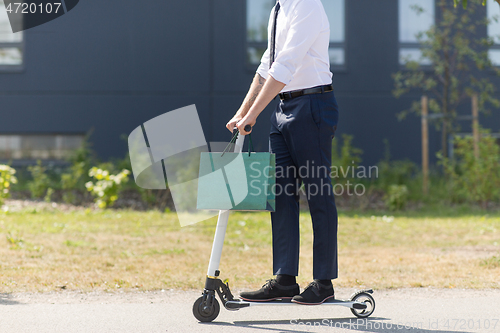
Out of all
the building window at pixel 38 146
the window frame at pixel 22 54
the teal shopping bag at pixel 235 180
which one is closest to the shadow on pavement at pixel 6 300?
the teal shopping bag at pixel 235 180

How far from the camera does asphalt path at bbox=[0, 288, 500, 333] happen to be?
2.74 metres

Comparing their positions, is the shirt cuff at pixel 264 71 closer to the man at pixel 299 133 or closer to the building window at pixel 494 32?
the man at pixel 299 133

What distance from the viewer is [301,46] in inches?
107

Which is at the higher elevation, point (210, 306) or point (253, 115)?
point (253, 115)

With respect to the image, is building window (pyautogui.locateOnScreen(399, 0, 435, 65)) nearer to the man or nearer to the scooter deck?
the man

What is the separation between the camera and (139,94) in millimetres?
10883

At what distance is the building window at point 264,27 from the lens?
10922 mm

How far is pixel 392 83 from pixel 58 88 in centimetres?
712

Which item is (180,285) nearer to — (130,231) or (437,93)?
(130,231)

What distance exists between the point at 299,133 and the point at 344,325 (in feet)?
3.53

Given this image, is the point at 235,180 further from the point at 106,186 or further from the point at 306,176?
the point at 106,186

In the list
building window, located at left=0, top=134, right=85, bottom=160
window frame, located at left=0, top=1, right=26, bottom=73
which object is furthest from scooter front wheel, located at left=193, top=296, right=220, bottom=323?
window frame, located at left=0, top=1, right=26, bottom=73

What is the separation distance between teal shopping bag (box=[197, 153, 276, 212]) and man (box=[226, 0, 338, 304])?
0.20m

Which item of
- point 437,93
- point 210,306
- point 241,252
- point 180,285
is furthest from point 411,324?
point 437,93
